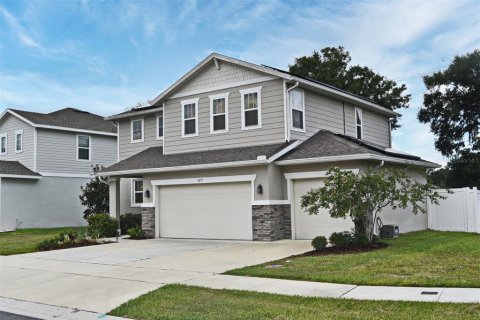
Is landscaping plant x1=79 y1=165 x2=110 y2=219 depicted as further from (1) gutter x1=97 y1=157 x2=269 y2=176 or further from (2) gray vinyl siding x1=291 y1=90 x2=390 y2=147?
(2) gray vinyl siding x1=291 y1=90 x2=390 y2=147

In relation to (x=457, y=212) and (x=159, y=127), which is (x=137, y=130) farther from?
(x=457, y=212)

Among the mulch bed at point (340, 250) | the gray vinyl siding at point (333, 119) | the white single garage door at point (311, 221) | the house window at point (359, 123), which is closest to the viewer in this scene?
the mulch bed at point (340, 250)

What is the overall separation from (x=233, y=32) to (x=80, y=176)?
16521 millimetres

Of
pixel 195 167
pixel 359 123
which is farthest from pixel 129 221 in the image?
pixel 359 123

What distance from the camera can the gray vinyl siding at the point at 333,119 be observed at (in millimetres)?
18531

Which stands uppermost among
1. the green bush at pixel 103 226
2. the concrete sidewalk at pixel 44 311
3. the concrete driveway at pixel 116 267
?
the green bush at pixel 103 226

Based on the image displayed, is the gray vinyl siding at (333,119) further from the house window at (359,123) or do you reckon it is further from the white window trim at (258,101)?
the white window trim at (258,101)

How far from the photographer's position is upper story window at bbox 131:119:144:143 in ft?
78.6

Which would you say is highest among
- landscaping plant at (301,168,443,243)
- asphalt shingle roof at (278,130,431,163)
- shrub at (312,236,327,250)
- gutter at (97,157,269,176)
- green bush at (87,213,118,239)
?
asphalt shingle roof at (278,130,431,163)

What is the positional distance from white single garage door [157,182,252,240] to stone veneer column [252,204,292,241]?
0.49m

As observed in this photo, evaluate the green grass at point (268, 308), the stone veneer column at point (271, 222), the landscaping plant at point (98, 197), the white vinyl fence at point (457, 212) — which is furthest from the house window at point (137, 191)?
the green grass at point (268, 308)

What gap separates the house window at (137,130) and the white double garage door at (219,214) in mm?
5154

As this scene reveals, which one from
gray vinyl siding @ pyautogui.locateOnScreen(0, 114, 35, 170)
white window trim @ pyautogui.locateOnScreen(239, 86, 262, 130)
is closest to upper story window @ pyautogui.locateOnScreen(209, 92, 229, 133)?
white window trim @ pyautogui.locateOnScreen(239, 86, 262, 130)

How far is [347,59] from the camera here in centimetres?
3912
